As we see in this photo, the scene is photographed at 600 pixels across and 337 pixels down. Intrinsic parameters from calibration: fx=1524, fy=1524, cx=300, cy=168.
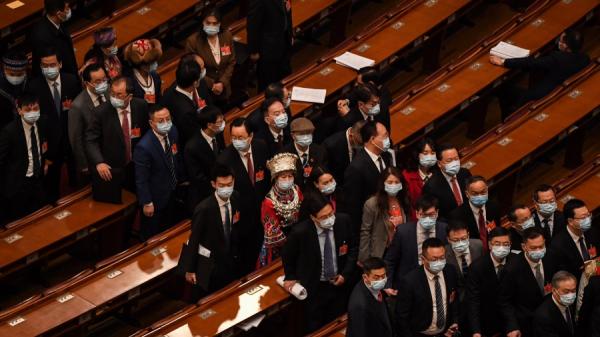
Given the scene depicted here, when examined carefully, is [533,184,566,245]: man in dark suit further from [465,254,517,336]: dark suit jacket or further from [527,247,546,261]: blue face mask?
[465,254,517,336]: dark suit jacket

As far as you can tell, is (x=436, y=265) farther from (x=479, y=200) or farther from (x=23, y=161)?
(x=23, y=161)

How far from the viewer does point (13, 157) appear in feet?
31.3

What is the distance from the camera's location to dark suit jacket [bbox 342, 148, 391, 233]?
30.3ft

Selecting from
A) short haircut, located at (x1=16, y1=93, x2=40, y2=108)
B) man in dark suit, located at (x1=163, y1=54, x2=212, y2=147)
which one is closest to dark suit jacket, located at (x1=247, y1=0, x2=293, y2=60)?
man in dark suit, located at (x1=163, y1=54, x2=212, y2=147)

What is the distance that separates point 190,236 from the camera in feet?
29.5

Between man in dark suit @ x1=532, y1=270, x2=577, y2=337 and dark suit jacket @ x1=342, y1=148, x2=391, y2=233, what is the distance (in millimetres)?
1249

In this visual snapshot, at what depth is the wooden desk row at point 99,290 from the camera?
28.6 ft

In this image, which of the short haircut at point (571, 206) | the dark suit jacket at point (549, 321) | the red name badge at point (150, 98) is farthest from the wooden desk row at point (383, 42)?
the dark suit jacket at point (549, 321)

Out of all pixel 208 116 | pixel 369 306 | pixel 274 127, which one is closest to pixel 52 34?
pixel 208 116

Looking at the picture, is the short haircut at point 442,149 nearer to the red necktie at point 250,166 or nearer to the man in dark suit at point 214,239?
the red necktie at point 250,166

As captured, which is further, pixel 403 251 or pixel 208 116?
pixel 208 116

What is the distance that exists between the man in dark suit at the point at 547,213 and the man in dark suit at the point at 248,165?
167 cm

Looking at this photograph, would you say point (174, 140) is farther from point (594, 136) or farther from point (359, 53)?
point (594, 136)

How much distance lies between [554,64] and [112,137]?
3.36m
